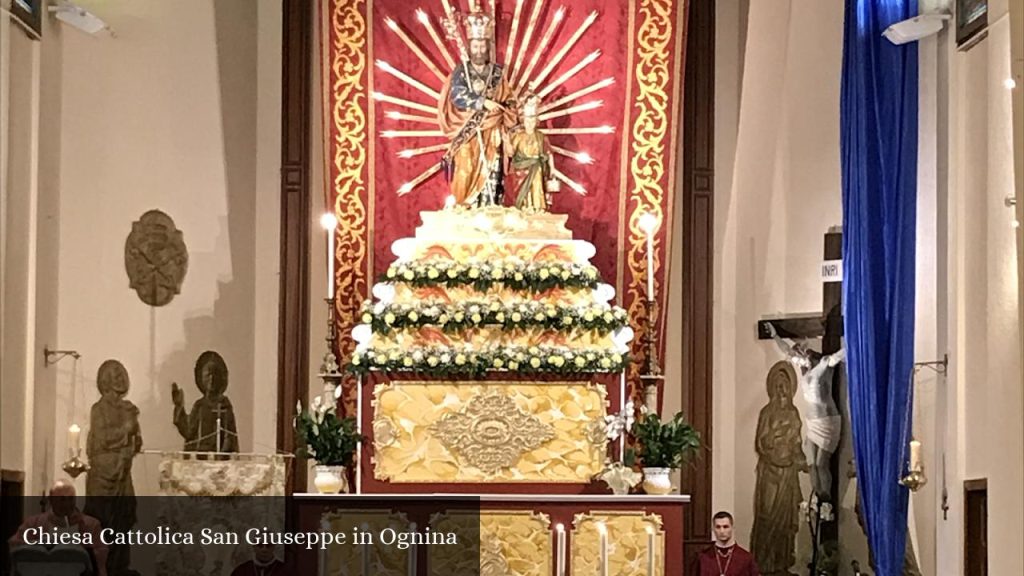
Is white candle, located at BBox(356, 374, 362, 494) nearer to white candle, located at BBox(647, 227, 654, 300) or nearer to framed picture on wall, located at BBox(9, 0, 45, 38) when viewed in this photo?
white candle, located at BBox(647, 227, 654, 300)

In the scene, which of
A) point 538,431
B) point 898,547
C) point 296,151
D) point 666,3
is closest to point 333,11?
point 296,151

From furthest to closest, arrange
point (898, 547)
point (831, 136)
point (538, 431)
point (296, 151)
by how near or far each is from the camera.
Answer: point (296, 151)
point (831, 136)
point (538, 431)
point (898, 547)

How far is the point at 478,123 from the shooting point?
13633 mm

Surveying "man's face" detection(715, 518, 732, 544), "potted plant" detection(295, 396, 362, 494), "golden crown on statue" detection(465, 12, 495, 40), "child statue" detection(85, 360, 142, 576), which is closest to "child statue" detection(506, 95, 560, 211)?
"golden crown on statue" detection(465, 12, 495, 40)

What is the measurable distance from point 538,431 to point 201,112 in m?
3.81

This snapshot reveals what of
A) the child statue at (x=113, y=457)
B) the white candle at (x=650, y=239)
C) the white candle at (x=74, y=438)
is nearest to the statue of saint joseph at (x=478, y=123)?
the white candle at (x=650, y=239)

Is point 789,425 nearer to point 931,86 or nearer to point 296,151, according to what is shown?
point 931,86

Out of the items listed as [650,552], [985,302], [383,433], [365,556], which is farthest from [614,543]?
[985,302]

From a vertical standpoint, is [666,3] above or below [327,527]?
above

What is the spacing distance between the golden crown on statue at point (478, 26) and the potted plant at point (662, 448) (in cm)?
335

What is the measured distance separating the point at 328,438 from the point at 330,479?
0.96 feet

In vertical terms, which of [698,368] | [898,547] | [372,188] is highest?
[372,188]

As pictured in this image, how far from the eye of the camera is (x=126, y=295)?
1291 centimetres

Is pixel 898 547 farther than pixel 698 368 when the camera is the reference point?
No
